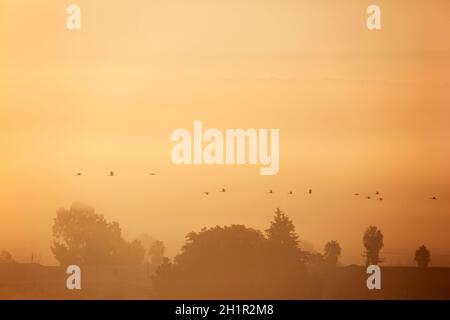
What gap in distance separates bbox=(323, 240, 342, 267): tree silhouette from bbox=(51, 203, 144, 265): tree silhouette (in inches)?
46.9

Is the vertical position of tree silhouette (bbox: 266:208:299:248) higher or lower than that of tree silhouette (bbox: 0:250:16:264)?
higher

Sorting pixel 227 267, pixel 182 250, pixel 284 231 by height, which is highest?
pixel 284 231

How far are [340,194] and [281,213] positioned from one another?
40 centimetres

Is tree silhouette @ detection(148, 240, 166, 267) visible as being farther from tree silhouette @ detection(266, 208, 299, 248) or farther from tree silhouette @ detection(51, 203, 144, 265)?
tree silhouette @ detection(266, 208, 299, 248)

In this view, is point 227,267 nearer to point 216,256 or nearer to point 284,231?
point 216,256

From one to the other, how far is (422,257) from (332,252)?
581mm

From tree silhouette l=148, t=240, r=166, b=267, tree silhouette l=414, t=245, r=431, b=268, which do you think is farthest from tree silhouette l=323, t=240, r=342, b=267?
tree silhouette l=148, t=240, r=166, b=267

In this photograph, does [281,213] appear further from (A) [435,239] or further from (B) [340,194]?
(A) [435,239]

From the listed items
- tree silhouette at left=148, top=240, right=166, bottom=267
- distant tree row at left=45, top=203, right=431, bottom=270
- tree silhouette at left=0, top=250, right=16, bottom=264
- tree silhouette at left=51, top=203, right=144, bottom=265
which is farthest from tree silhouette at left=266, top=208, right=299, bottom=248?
tree silhouette at left=0, top=250, right=16, bottom=264

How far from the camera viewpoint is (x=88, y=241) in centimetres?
795

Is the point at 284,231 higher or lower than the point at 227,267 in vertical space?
higher

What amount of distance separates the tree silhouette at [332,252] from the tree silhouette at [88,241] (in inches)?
46.9

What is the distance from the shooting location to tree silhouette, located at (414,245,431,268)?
7.98m

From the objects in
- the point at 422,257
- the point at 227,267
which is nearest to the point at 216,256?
the point at 227,267
